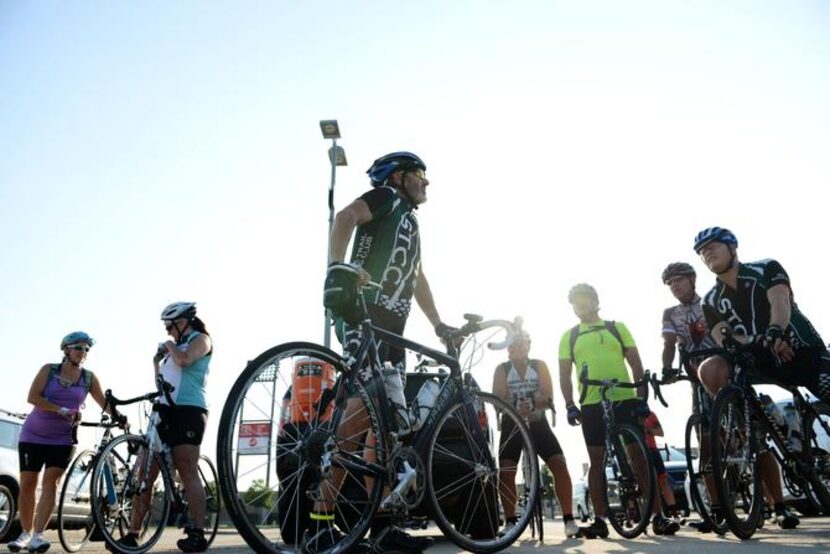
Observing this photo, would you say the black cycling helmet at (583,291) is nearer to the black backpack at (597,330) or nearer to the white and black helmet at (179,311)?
the black backpack at (597,330)

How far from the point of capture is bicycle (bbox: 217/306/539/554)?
2.77 metres

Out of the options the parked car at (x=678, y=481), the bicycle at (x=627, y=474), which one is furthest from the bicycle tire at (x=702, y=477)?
the parked car at (x=678, y=481)

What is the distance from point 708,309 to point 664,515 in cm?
225

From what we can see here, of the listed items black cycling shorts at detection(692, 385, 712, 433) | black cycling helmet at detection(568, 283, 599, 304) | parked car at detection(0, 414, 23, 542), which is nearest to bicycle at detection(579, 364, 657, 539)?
black cycling shorts at detection(692, 385, 712, 433)

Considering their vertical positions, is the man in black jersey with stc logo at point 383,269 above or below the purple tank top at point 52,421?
above

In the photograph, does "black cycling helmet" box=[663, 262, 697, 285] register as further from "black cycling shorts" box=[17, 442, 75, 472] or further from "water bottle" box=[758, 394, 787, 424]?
"black cycling shorts" box=[17, 442, 75, 472]

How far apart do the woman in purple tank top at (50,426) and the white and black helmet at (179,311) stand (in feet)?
3.43

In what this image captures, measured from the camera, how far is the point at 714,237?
16.5 ft

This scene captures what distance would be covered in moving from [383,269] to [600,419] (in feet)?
11.6

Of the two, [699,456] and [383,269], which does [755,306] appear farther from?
[383,269]

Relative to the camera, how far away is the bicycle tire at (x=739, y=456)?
4352 mm

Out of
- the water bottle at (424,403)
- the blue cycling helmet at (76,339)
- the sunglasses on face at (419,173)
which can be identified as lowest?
the water bottle at (424,403)

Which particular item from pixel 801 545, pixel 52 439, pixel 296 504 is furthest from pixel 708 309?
pixel 52 439

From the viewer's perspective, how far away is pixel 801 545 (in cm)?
378
